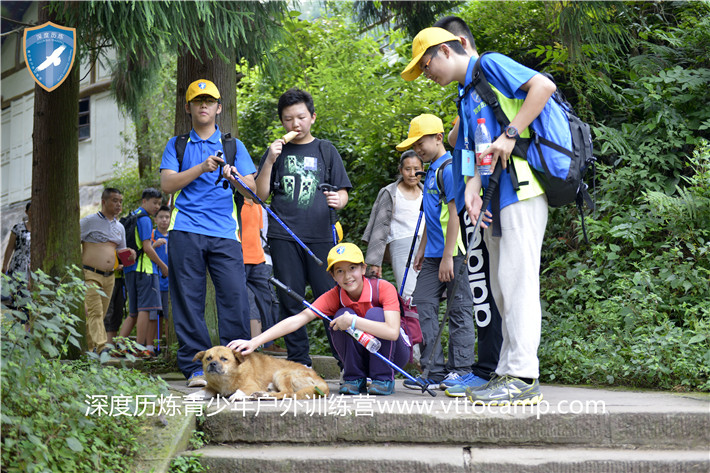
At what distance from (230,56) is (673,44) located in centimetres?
475

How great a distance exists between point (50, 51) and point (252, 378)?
2.88m

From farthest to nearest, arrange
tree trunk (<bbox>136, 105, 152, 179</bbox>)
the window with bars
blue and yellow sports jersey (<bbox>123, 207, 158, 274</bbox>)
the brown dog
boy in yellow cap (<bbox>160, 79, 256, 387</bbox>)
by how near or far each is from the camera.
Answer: the window with bars
tree trunk (<bbox>136, 105, 152, 179</bbox>)
blue and yellow sports jersey (<bbox>123, 207, 158, 274</bbox>)
boy in yellow cap (<bbox>160, 79, 256, 387</bbox>)
the brown dog

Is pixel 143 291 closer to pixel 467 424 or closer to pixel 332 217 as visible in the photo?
pixel 332 217

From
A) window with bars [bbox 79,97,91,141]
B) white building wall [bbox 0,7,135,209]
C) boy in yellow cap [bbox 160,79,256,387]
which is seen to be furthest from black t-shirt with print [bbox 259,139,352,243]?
window with bars [bbox 79,97,91,141]

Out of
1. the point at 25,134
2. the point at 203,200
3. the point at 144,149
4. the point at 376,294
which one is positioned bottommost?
the point at 376,294

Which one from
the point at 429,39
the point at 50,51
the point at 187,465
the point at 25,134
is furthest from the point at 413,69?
the point at 25,134

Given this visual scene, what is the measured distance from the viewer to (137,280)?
818 centimetres

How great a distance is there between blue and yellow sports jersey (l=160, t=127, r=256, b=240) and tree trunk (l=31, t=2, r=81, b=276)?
225cm

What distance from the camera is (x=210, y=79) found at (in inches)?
254

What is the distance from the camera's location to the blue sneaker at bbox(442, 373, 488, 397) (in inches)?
162

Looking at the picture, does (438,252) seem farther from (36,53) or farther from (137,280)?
(137,280)

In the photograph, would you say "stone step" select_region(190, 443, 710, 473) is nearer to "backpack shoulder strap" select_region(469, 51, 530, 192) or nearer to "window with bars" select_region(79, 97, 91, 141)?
"backpack shoulder strap" select_region(469, 51, 530, 192)

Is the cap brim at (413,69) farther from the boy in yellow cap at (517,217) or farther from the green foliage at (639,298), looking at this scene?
the green foliage at (639,298)

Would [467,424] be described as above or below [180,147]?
below
